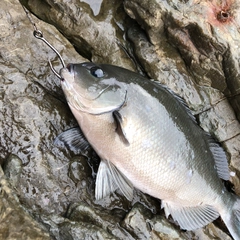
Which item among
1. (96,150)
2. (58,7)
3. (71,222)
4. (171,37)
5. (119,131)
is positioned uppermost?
(171,37)

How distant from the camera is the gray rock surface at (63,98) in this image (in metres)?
3.08

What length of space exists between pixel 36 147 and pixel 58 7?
4.96 feet

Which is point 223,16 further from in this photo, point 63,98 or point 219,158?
point 63,98

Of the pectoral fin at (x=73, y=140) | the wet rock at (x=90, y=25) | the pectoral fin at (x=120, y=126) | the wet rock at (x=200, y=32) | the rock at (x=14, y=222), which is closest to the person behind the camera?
the rock at (x=14, y=222)

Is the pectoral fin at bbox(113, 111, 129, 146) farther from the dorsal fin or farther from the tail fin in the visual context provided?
the tail fin

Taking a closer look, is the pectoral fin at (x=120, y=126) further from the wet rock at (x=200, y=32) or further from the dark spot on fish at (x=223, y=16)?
the dark spot on fish at (x=223, y=16)

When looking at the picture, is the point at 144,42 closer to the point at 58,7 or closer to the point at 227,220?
the point at 58,7

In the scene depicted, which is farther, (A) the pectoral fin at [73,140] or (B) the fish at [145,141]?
(A) the pectoral fin at [73,140]

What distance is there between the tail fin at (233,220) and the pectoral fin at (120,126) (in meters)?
1.32

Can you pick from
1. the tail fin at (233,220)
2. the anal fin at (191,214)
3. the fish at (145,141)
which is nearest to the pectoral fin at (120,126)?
the fish at (145,141)

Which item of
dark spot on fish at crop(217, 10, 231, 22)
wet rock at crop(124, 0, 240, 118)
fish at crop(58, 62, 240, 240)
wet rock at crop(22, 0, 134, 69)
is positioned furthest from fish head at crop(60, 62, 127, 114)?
dark spot on fish at crop(217, 10, 231, 22)

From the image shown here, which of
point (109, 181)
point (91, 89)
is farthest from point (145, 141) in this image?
point (91, 89)

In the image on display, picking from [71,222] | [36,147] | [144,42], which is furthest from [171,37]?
[71,222]

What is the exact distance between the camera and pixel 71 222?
2977mm
